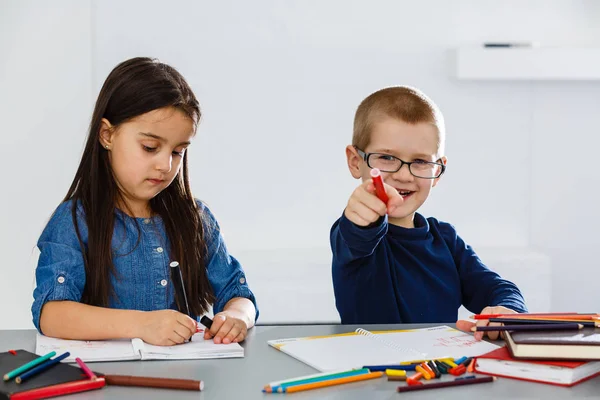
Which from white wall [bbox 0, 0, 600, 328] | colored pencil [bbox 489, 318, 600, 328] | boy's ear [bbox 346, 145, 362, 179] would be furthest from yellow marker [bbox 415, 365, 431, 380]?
white wall [bbox 0, 0, 600, 328]

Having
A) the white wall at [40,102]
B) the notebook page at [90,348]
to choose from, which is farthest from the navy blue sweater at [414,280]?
the white wall at [40,102]

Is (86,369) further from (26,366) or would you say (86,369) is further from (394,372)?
(394,372)

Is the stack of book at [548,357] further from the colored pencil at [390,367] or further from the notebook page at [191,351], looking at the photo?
the notebook page at [191,351]

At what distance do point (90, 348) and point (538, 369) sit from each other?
2.03 ft

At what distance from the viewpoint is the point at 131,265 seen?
1.60 m

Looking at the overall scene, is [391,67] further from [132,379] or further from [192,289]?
[132,379]

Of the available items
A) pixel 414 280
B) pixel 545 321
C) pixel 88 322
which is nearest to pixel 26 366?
pixel 88 322

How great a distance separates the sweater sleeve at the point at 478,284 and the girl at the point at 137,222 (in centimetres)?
42

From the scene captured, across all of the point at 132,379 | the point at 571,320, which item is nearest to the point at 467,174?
the point at 571,320

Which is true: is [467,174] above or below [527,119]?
below

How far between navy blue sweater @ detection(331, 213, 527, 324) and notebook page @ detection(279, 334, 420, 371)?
0.78ft

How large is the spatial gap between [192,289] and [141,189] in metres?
0.22

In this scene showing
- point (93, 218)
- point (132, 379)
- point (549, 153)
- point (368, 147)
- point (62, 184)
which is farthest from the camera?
point (549, 153)

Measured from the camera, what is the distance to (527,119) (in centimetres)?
325
